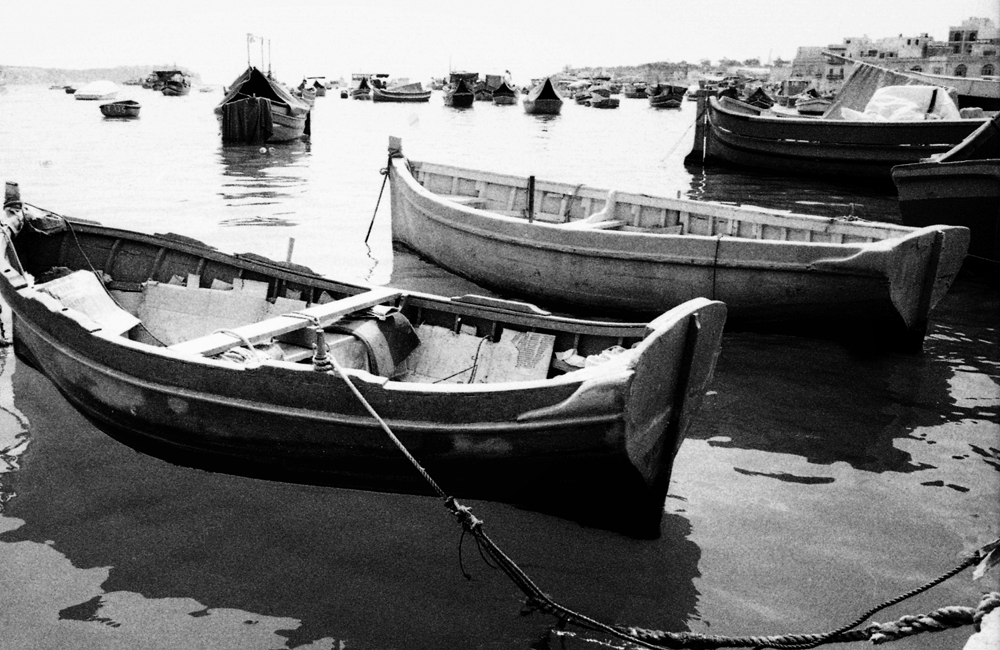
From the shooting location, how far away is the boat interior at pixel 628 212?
992 centimetres

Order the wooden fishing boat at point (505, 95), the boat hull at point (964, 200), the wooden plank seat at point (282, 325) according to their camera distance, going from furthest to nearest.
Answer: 1. the wooden fishing boat at point (505, 95)
2. the boat hull at point (964, 200)
3. the wooden plank seat at point (282, 325)

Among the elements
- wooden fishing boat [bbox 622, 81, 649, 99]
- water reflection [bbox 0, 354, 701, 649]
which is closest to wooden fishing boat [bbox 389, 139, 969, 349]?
water reflection [bbox 0, 354, 701, 649]

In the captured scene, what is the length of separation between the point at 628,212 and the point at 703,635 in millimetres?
8238

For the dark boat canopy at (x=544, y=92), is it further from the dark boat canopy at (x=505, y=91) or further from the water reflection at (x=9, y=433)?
the water reflection at (x=9, y=433)

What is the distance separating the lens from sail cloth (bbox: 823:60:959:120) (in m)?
24.1

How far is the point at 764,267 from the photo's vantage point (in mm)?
9031

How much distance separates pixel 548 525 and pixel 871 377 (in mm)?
4718

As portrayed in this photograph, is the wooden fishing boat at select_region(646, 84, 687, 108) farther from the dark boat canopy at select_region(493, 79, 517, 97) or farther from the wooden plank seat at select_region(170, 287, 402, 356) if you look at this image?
the wooden plank seat at select_region(170, 287, 402, 356)

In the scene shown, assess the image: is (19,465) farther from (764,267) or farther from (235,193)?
(235,193)

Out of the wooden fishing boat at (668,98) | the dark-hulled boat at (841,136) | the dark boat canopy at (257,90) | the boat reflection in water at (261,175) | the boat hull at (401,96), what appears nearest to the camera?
the boat reflection in water at (261,175)

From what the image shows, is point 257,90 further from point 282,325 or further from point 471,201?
point 282,325

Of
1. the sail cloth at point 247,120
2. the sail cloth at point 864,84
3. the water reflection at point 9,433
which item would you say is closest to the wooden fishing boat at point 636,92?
the sail cloth at point 247,120

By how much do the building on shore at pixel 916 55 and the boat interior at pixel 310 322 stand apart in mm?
79835

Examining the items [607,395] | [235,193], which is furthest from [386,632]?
[235,193]
